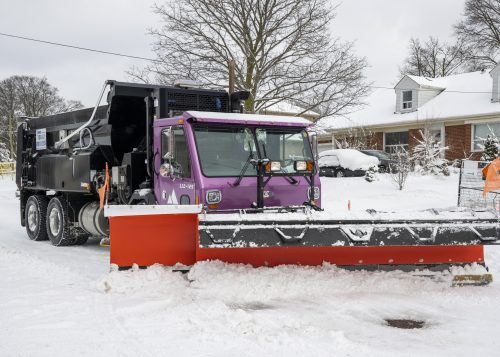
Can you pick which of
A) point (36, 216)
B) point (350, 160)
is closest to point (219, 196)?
point (36, 216)

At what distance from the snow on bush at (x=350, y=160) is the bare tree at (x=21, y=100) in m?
36.6

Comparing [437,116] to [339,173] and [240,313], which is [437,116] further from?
[240,313]

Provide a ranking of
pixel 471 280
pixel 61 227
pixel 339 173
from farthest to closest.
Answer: pixel 339 173
pixel 61 227
pixel 471 280

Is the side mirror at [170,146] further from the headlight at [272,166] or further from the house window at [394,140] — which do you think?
the house window at [394,140]

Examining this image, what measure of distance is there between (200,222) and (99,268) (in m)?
2.72

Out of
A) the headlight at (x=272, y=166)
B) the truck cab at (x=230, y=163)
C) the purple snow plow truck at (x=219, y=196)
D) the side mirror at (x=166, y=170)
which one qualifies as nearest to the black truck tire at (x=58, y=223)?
the purple snow plow truck at (x=219, y=196)

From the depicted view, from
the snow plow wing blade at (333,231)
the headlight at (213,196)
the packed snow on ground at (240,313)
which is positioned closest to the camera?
the packed snow on ground at (240,313)

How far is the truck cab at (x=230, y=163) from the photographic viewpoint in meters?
6.43

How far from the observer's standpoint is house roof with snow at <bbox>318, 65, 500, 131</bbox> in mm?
26906

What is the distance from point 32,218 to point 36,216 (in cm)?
34

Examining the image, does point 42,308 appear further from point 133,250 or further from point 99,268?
point 99,268

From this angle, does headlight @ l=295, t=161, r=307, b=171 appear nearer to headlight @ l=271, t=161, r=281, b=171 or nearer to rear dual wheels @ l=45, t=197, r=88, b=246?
headlight @ l=271, t=161, r=281, b=171

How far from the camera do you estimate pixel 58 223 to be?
32.6 feet

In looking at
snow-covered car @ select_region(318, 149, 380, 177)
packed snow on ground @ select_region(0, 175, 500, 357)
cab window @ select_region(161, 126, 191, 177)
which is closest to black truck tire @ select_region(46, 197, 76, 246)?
packed snow on ground @ select_region(0, 175, 500, 357)
